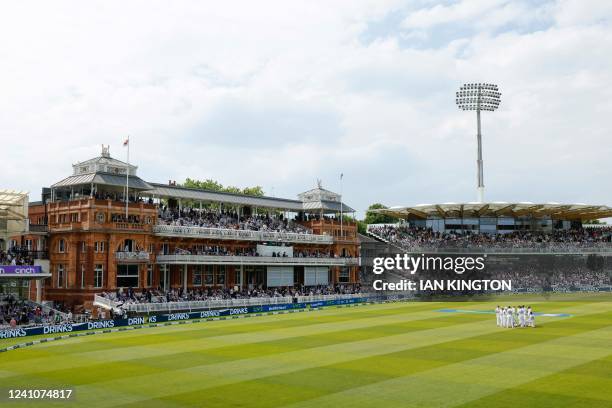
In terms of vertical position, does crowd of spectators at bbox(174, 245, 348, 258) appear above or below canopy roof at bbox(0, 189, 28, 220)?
below

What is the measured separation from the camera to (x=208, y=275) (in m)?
60.6

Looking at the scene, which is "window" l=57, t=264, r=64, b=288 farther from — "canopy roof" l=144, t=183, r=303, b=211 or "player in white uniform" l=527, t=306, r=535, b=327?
"player in white uniform" l=527, t=306, r=535, b=327

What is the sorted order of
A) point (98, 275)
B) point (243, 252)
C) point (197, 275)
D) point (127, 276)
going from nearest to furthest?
point (98, 275) < point (127, 276) < point (197, 275) < point (243, 252)

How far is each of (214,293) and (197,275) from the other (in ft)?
10.5

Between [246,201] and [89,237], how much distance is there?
20741 millimetres

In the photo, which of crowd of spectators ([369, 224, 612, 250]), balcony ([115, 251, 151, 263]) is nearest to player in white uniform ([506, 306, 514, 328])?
balcony ([115, 251, 151, 263])

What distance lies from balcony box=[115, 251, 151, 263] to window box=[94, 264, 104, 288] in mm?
1447

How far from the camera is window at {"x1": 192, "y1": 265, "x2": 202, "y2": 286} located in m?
59.0

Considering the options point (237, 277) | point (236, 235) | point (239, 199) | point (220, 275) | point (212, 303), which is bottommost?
point (212, 303)

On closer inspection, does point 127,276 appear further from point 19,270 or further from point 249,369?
point 249,369

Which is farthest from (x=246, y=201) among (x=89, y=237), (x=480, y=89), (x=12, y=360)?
(x=12, y=360)

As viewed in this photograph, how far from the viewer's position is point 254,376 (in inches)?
863

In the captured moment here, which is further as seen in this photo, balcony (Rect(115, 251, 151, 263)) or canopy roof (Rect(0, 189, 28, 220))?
balcony (Rect(115, 251, 151, 263))

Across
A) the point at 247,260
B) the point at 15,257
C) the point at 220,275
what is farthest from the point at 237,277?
the point at 15,257
